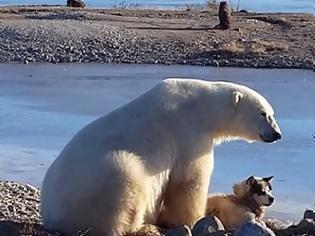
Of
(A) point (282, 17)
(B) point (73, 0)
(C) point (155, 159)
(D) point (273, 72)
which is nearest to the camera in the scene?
(C) point (155, 159)

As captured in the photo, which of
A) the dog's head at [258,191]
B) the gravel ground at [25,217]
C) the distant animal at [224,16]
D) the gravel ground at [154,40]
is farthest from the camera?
the distant animal at [224,16]

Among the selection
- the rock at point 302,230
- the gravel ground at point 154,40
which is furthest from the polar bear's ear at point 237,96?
the gravel ground at point 154,40

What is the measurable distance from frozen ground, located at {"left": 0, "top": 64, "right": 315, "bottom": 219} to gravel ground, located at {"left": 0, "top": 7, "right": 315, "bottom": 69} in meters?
1.24

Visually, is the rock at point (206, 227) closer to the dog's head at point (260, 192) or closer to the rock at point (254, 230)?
the rock at point (254, 230)

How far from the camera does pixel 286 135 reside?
1462 centimetres

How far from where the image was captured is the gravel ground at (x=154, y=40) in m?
26.9

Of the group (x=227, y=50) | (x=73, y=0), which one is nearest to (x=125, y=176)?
(x=227, y=50)

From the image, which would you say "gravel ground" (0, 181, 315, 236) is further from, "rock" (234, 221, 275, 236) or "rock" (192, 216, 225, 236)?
"rock" (234, 221, 275, 236)

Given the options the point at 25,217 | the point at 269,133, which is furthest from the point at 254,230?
the point at 25,217

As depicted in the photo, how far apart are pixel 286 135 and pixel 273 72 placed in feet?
33.8

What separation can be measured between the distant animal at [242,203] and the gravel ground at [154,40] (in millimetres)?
16939

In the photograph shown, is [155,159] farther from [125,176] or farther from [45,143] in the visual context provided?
[45,143]

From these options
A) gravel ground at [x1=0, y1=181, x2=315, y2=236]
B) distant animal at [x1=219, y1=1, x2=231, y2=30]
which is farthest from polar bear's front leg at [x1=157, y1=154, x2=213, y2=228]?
distant animal at [x1=219, y1=1, x2=231, y2=30]

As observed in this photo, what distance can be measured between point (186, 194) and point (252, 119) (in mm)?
859
